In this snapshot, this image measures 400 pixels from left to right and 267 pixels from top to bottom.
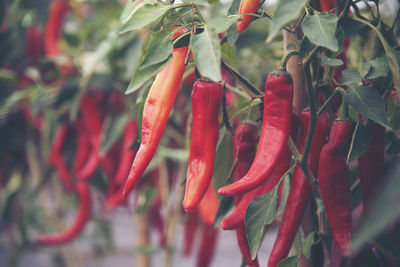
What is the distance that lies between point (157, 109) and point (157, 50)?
0.07 meters

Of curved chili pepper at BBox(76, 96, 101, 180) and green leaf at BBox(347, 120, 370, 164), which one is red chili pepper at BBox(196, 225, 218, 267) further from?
green leaf at BBox(347, 120, 370, 164)

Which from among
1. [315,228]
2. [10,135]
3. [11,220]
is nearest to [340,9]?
[315,228]

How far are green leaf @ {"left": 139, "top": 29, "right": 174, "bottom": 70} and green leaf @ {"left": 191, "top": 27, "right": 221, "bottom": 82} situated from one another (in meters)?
0.03

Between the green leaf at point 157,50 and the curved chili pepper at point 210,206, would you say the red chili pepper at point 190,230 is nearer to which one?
the curved chili pepper at point 210,206

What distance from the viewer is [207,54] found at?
0.37 m

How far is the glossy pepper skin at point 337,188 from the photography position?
0.43 metres

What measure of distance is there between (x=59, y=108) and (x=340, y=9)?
2.77ft

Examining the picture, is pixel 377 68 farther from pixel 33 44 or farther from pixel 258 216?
pixel 33 44

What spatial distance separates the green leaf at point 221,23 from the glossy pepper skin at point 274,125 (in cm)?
7

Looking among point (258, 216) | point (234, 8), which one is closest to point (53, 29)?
point (234, 8)

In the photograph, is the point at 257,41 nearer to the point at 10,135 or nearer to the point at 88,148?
the point at 88,148

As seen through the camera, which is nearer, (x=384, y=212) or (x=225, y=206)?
(x=384, y=212)

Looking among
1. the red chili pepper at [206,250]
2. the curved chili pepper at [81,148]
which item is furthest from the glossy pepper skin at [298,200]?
the curved chili pepper at [81,148]

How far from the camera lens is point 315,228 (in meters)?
0.52
